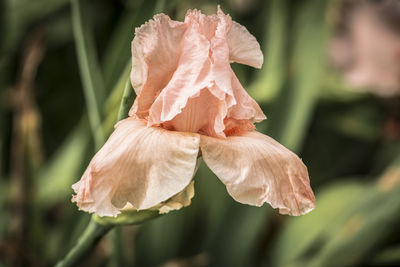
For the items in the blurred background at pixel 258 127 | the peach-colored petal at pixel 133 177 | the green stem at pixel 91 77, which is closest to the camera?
the peach-colored petal at pixel 133 177

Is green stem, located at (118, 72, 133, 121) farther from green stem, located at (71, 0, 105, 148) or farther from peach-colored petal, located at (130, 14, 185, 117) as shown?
green stem, located at (71, 0, 105, 148)

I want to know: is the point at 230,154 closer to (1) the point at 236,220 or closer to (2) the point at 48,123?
(1) the point at 236,220

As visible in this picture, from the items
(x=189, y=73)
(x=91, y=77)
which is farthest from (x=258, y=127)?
(x=189, y=73)

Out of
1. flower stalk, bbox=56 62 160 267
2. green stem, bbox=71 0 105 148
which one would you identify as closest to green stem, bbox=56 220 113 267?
flower stalk, bbox=56 62 160 267

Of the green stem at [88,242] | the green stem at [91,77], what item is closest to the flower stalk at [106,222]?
the green stem at [88,242]

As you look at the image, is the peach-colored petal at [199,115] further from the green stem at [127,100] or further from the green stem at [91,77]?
the green stem at [91,77]

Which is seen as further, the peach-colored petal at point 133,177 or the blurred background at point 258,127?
the blurred background at point 258,127

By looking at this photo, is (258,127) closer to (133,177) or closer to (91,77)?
(91,77)
